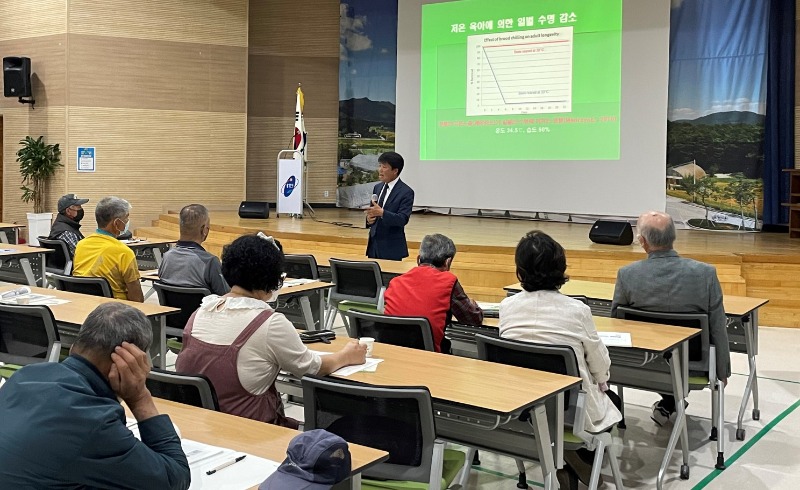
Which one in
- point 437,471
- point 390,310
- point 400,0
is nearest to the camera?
point 437,471

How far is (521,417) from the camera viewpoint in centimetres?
304

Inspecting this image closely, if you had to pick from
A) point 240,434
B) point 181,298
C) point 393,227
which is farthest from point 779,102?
point 240,434

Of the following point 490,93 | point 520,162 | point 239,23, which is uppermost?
point 239,23

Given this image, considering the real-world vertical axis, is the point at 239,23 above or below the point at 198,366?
above

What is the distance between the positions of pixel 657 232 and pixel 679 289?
309 mm

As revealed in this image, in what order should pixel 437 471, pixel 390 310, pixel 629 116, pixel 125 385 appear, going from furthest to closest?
1. pixel 629 116
2. pixel 390 310
3. pixel 437 471
4. pixel 125 385

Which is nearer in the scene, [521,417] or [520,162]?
[521,417]

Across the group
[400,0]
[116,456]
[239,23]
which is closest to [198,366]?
[116,456]

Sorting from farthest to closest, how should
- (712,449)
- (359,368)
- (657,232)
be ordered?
1. (712,449)
2. (657,232)
3. (359,368)

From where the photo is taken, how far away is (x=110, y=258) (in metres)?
5.20

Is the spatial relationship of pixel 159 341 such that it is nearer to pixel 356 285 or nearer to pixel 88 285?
pixel 88 285

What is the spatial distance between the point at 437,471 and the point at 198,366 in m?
0.88

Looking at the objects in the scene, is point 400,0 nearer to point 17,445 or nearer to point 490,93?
point 490,93

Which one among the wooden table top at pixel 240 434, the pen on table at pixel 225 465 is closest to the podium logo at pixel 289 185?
the wooden table top at pixel 240 434
